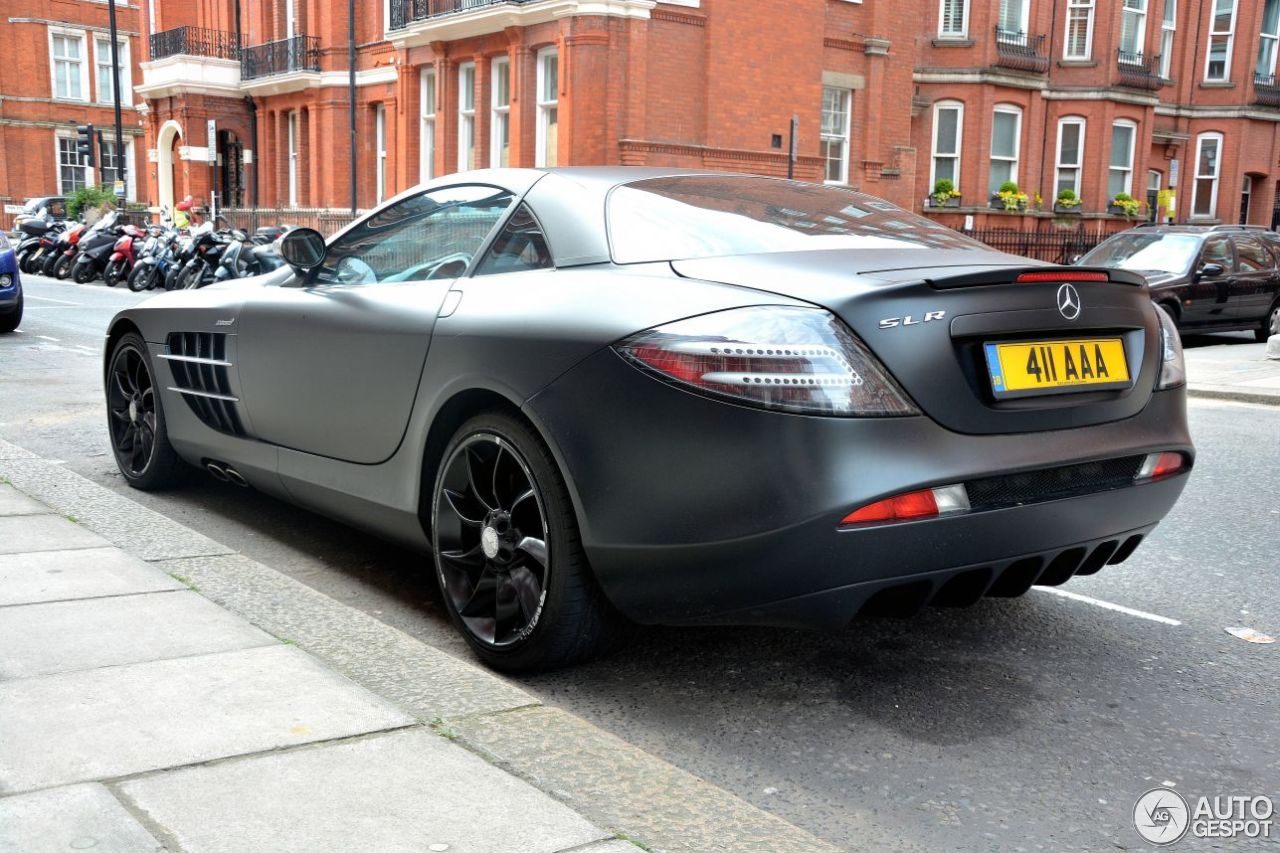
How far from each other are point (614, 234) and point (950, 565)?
136 centimetres

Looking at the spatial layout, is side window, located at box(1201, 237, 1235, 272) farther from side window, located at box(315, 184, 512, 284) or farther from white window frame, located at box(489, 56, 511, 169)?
white window frame, located at box(489, 56, 511, 169)

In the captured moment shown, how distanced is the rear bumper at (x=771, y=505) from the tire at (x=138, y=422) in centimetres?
300

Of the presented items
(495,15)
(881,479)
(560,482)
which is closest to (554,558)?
(560,482)

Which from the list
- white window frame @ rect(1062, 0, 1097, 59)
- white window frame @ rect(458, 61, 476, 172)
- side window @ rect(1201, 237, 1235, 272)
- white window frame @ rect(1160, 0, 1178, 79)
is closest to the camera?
side window @ rect(1201, 237, 1235, 272)

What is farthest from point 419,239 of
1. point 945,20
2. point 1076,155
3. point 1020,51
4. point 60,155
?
point 60,155

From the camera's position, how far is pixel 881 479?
3078 mm

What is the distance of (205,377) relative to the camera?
17.6 feet

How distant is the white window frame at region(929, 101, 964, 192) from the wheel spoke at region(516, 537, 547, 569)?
3114cm

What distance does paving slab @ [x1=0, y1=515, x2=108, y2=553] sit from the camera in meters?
4.67

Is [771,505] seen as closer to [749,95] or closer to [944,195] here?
[749,95]

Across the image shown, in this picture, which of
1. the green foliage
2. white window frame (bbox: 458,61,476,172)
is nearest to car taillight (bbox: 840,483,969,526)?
white window frame (bbox: 458,61,476,172)

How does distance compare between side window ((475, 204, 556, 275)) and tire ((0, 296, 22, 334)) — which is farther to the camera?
tire ((0, 296, 22, 334))

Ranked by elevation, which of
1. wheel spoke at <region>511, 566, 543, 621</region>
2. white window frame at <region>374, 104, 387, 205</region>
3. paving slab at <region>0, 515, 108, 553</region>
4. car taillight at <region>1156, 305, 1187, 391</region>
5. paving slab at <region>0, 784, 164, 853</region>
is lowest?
paving slab at <region>0, 515, 108, 553</region>

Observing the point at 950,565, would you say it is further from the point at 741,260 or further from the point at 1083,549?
the point at 741,260
